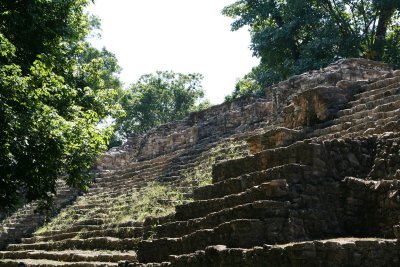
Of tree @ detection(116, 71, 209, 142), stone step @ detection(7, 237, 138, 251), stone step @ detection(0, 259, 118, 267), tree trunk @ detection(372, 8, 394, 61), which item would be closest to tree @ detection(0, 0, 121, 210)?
stone step @ detection(0, 259, 118, 267)

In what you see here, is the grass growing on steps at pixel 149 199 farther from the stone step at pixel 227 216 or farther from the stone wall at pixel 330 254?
the stone wall at pixel 330 254

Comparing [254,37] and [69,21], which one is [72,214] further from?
[254,37]

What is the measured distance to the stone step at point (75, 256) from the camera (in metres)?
8.83

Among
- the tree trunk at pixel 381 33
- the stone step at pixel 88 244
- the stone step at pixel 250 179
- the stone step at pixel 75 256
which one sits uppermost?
the tree trunk at pixel 381 33

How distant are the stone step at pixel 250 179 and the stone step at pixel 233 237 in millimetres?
650

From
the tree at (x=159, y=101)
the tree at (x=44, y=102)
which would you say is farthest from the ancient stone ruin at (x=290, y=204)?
the tree at (x=159, y=101)

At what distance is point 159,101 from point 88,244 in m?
22.3

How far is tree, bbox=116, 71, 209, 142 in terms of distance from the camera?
32188 millimetres

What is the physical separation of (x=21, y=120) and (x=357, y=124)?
5099 millimetres

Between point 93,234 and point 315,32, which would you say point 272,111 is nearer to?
point 93,234

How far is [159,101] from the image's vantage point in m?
32.5

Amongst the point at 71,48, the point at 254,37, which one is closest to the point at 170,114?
the point at 254,37

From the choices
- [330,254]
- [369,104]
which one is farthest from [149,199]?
[330,254]

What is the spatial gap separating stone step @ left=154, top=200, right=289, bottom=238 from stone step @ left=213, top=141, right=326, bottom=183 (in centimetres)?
77
